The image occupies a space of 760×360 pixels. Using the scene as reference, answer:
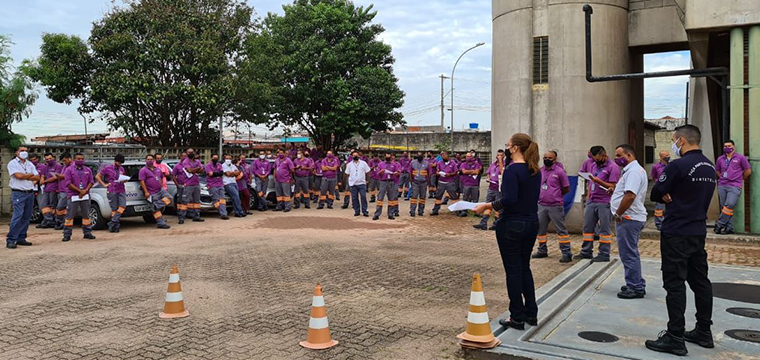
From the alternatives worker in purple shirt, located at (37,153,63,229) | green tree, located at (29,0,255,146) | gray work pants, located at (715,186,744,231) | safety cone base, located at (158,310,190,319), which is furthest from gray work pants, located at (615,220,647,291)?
green tree, located at (29,0,255,146)

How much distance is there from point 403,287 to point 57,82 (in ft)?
67.7

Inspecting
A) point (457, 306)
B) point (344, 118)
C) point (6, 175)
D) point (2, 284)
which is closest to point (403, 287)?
point (457, 306)

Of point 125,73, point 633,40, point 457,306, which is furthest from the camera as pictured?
point 125,73

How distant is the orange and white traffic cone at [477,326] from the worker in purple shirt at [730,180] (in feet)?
28.9

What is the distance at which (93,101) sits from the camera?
23.3 metres

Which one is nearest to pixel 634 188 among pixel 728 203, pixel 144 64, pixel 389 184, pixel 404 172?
pixel 728 203

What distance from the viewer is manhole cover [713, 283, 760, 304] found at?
6.56 metres

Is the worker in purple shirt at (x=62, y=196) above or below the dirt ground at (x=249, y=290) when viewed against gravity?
above

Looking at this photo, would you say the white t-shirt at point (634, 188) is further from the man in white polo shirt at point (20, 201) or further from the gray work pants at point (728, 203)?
the man in white polo shirt at point (20, 201)

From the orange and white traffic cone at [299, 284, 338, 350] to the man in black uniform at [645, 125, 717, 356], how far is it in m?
2.81

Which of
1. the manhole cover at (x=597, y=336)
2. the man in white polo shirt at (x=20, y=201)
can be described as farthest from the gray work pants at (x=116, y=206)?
the manhole cover at (x=597, y=336)

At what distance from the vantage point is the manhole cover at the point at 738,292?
6.56 meters

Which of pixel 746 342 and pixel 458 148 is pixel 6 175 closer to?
pixel 746 342

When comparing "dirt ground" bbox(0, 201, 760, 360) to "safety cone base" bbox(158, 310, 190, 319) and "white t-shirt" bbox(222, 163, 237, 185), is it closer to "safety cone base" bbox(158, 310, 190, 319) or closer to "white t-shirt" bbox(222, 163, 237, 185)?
"safety cone base" bbox(158, 310, 190, 319)
